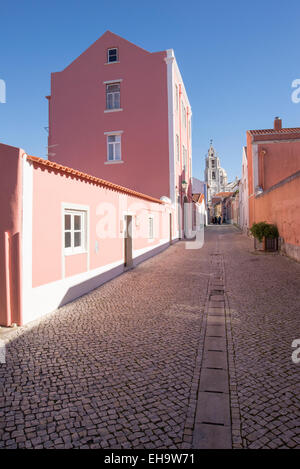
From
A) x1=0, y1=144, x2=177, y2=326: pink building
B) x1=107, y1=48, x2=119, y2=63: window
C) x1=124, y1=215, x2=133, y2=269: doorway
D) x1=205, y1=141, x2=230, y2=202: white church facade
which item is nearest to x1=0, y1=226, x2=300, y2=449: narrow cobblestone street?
x1=0, y1=144, x2=177, y2=326: pink building

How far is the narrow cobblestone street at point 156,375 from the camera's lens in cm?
246

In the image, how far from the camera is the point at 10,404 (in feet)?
9.52

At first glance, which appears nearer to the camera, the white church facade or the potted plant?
the potted plant

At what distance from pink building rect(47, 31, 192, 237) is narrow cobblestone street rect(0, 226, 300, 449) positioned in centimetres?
1342

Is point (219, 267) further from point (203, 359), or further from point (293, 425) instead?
point (293, 425)

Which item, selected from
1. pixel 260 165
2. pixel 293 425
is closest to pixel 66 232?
pixel 293 425

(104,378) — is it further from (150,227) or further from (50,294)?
(150,227)

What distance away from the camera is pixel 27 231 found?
17.7 feet

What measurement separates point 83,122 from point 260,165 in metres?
13.0

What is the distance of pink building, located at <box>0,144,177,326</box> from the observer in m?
5.25

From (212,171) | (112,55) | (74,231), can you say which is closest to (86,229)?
(74,231)

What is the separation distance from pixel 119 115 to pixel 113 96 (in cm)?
137

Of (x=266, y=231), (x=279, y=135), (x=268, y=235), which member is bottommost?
(x=268, y=235)

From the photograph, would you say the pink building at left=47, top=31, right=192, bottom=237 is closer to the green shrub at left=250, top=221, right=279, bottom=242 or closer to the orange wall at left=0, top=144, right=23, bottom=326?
the green shrub at left=250, top=221, right=279, bottom=242
